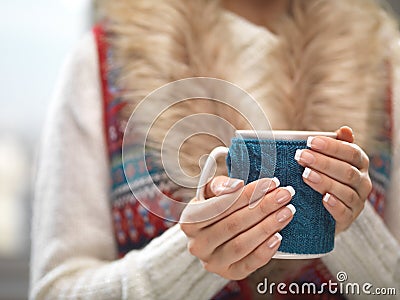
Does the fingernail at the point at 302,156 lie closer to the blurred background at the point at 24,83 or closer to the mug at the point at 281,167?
the mug at the point at 281,167

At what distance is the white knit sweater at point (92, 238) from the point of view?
0.34 metres

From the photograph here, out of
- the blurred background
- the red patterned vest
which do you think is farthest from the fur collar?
the blurred background

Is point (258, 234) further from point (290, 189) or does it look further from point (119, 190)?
point (119, 190)

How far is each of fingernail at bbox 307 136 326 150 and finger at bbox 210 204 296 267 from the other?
0.10 feet

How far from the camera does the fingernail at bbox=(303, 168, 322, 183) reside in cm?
28

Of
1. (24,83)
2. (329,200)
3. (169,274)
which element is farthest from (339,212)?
(24,83)

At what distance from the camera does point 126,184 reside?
40 centimetres

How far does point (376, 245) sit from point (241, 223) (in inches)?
4.2

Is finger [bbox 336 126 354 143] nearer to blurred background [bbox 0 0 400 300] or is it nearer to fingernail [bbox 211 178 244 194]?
fingernail [bbox 211 178 244 194]

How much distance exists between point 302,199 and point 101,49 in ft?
0.75

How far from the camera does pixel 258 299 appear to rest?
35cm

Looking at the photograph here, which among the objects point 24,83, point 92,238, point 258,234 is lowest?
point 24,83

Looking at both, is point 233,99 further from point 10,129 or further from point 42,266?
point 10,129

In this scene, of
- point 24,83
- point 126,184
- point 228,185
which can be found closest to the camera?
point 228,185
